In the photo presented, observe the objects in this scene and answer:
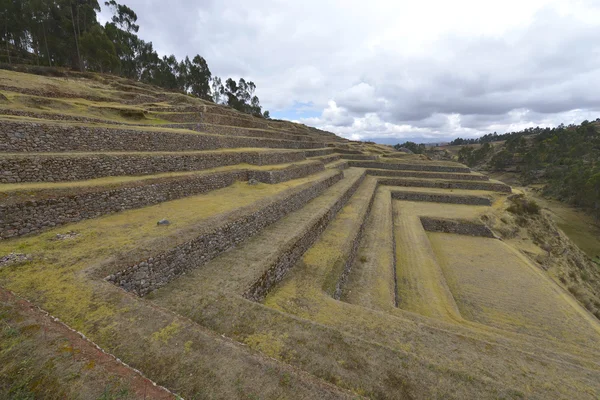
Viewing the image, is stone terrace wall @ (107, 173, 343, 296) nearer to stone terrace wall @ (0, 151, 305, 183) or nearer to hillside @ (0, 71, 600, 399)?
hillside @ (0, 71, 600, 399)

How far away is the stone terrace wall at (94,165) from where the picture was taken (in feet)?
26.1

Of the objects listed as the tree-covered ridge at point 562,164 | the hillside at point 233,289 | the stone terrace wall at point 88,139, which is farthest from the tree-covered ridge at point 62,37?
the tree-covered ridge at point 562,164

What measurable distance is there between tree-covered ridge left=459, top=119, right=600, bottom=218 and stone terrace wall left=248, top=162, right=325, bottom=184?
43152mm

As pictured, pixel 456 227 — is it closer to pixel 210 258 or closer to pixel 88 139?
pixel 210 258

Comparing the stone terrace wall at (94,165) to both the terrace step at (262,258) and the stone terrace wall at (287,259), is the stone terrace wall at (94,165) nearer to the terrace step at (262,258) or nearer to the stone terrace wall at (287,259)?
the terrace step at (262,258)

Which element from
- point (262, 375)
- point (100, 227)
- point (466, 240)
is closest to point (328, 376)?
point (262, 375)

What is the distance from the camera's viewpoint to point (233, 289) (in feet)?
21.0

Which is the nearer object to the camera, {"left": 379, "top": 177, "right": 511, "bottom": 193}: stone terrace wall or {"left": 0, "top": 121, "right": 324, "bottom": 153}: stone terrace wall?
{"left": 0, "top": 121, "right": 324, "bottom": 153}: stone terrace wall

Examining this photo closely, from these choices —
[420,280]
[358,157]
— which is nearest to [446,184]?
[358,157]

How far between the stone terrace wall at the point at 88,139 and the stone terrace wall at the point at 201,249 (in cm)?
762

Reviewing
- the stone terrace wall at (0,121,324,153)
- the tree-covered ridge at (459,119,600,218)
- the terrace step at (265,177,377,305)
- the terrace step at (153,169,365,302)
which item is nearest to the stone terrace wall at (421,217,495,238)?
the terrace step at (265,177,377,305)

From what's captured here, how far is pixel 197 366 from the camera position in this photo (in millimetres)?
3631

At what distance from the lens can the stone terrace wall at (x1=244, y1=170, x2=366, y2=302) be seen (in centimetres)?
690

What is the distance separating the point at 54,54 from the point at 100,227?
49.3 m
